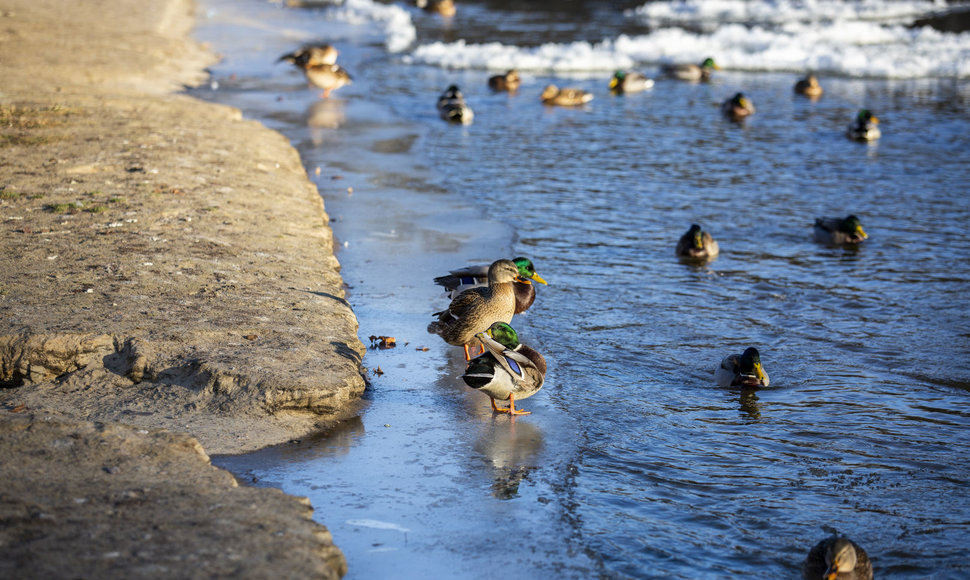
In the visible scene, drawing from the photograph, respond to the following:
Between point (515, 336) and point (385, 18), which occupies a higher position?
point (385, 18)

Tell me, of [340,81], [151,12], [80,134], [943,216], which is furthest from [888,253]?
[151,12]

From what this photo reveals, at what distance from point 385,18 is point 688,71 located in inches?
574

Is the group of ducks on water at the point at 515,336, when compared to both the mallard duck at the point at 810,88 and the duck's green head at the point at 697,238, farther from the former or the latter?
Answer: the mallard duck at the point at 810,88

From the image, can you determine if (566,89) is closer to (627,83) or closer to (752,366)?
(627,83)

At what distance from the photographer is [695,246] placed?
10.7m

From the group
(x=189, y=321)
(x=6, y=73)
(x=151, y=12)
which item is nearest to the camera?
(x=189, y=321)

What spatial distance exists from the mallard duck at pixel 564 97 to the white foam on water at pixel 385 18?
8.70 meters

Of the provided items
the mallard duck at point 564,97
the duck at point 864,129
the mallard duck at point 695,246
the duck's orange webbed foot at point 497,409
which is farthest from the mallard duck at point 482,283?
the mallard duck at point 564,97

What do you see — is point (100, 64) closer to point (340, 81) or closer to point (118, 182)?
point (340, 81)

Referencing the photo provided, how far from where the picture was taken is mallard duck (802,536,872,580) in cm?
468

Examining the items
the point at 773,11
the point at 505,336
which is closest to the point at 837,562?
the point at 505,336

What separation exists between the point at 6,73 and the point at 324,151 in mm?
6013

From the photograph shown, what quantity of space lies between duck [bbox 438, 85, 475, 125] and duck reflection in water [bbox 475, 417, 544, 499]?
11.6m

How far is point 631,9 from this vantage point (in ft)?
126
